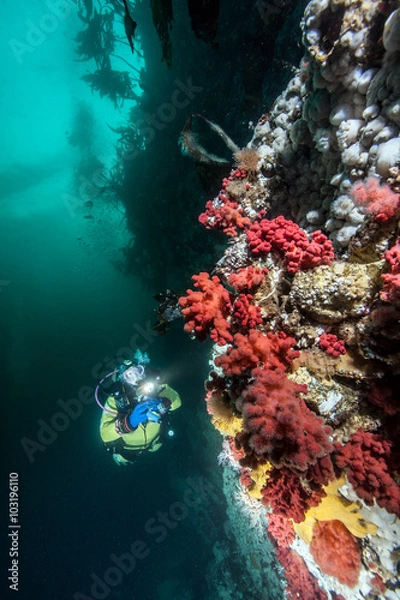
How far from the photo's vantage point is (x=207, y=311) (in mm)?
3188

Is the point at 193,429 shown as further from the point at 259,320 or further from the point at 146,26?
the point at 146,26

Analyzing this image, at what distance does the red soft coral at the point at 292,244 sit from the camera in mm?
3037

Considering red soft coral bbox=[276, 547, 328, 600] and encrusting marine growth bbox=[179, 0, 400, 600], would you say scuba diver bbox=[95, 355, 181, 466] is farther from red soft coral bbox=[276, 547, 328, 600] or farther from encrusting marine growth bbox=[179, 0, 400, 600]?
red soft coral bbox=[276, 547, 328, 600]

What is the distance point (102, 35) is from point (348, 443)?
62.1 feet

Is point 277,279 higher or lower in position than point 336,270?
lower

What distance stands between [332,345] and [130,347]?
74.1 feet

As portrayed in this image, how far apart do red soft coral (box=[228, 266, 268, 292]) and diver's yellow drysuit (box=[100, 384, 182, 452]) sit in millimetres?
4444

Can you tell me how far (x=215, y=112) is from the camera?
311 inches

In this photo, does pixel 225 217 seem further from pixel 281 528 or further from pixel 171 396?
pixel 281 528

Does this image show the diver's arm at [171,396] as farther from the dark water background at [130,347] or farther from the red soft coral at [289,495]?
the red soft coral at [289,495]


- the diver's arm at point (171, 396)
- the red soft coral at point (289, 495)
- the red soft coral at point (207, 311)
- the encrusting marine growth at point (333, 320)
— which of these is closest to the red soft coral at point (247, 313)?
the encrusting marine growth at point (333, 320)

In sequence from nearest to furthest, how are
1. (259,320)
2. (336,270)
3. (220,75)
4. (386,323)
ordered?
(386,323) < (336,270) < (259,320) < (220,75)

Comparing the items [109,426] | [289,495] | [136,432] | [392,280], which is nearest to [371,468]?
[289,495]

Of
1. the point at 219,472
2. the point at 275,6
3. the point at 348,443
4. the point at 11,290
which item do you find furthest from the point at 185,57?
the point at 11,290
